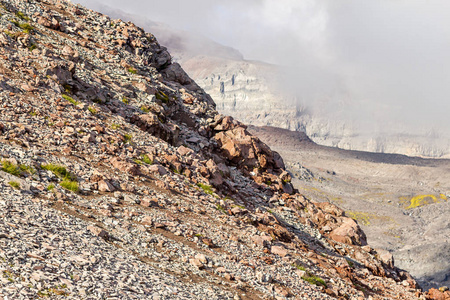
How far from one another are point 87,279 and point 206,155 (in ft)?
65.6

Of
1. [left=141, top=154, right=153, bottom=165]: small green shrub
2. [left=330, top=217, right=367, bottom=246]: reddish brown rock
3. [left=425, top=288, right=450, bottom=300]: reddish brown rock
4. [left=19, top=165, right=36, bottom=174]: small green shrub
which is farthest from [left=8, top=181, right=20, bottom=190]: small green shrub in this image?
[left=425, top=288, right=450, bottom=300]: reddish brown rock

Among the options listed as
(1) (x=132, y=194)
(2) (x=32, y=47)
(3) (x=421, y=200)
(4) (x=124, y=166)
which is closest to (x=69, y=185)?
(1) (x=132, y=194)

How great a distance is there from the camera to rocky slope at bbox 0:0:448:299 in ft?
35.7

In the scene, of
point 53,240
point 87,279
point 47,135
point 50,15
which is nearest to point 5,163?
point 47,135

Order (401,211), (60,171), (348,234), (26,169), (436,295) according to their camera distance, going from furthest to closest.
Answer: (401,211) → (348,234) → (436,295) → (60,171) → (26,169)

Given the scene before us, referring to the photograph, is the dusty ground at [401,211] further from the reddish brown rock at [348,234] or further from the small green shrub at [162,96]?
the small green shrub at [162,96]

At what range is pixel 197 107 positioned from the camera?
1336 inches

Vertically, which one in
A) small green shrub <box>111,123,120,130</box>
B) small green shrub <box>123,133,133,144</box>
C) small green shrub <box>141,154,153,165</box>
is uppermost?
small green shrub <box>111,123,120,130</box>

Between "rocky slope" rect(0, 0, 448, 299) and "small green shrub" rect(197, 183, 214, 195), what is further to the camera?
"small green shrub" rect(197, 183, 214, 195)

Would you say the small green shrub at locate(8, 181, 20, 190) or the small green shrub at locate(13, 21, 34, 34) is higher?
the small green shrub at locate(13, 21, 34, 34)

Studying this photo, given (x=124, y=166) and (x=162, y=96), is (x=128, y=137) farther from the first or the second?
(x=162, y=96)

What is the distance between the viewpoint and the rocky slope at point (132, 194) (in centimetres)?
1087

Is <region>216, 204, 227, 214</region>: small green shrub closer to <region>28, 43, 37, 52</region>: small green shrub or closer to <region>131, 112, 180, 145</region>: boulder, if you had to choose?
<region>131, 112, 180, 145</region>: boulder

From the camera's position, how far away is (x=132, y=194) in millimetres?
16906
